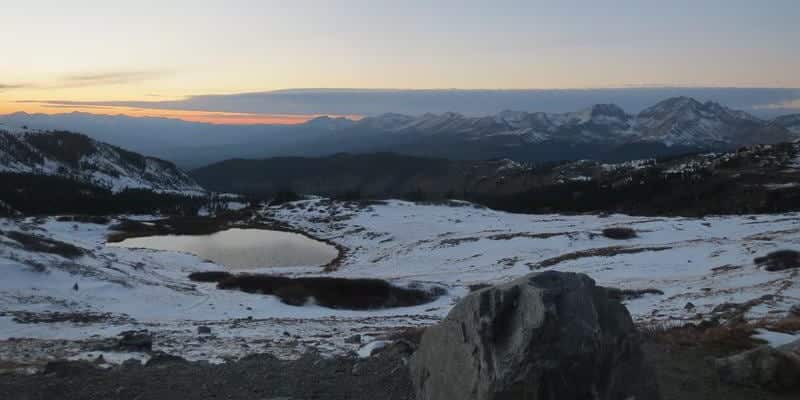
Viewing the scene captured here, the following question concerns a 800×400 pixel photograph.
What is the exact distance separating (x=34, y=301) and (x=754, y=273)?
48.8 meters

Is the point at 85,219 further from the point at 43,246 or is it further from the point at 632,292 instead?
the point at 632,292

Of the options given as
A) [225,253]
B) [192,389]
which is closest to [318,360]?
[192,389]

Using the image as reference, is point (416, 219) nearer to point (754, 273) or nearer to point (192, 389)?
point (754, 273)

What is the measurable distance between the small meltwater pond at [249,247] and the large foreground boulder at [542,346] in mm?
64184

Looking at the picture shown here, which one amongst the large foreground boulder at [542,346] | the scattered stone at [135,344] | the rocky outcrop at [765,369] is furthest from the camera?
the scattered stone at [135,344]

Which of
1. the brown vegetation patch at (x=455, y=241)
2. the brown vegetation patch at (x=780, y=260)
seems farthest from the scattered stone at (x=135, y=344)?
the brown vegetation patch at (x=455, y=241)

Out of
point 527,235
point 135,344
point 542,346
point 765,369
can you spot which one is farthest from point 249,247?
point 542,346

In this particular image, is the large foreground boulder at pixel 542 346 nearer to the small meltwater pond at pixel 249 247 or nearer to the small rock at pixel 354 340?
the small rock at pixel 354 340

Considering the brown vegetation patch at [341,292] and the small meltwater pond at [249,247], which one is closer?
the brown vegetation patch at [341,292]

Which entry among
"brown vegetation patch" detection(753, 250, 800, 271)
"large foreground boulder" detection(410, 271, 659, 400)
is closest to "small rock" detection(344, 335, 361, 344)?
"large foreground boulder" detection(410, 271, 659, 400)

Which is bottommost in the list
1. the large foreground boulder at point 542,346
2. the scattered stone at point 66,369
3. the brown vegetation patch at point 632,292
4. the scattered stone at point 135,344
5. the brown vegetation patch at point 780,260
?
the brown vegetation patch at point 632,292

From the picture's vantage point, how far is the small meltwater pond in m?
76.9

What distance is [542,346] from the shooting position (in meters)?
9.16

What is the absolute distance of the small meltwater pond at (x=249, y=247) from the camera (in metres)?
76.9
